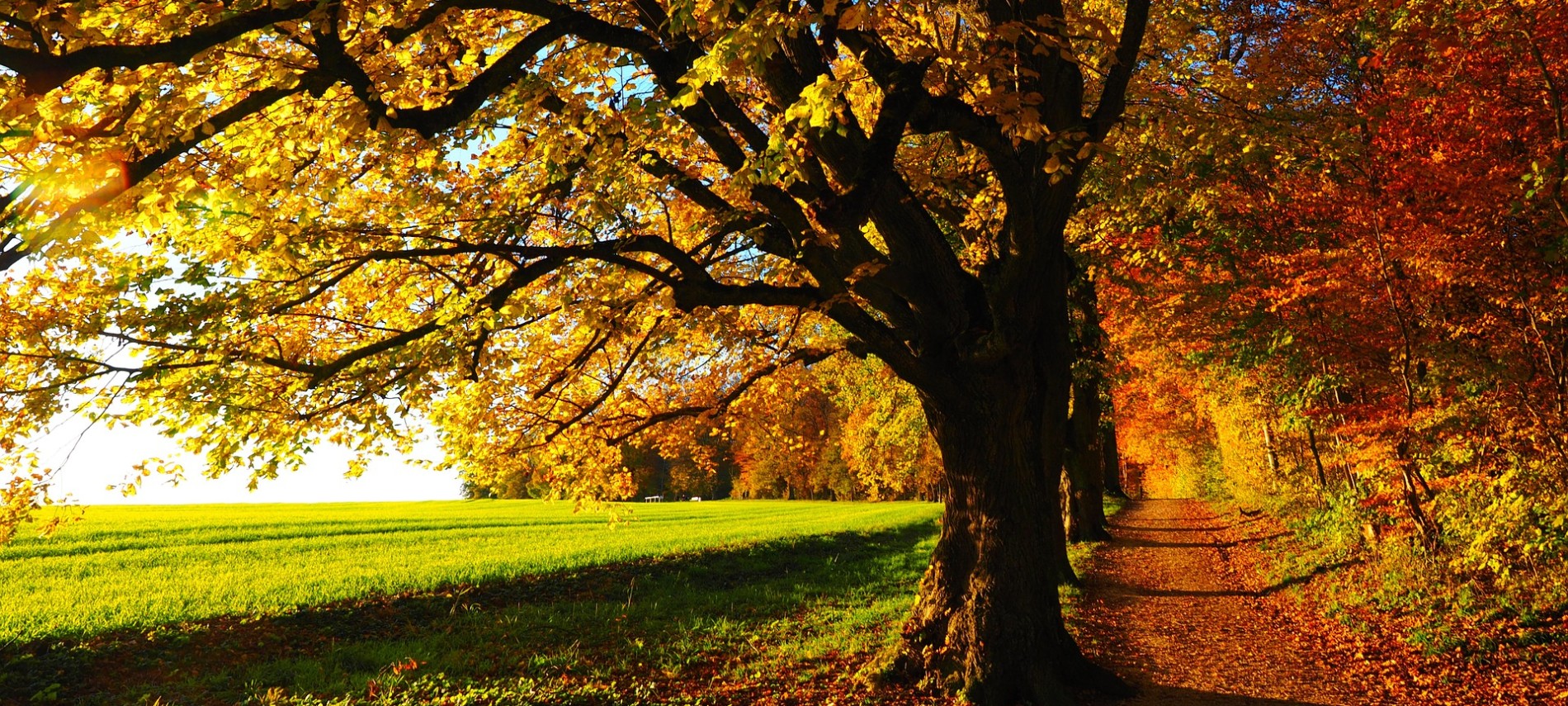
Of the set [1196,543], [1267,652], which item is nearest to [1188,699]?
[1267,652]

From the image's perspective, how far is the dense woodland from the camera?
529cm

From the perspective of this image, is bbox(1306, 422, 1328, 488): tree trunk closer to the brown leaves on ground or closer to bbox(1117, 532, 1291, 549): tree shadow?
bbox(1117, 532, 1291, 549): tree shadow

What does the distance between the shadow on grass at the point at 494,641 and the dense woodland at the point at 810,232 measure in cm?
240

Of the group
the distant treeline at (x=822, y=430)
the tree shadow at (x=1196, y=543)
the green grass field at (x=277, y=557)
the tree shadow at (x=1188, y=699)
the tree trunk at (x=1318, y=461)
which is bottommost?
the tree shadow at (x=1188, y=699)

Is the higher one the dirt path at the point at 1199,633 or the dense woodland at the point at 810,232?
the dense woodland at the point at 810,232

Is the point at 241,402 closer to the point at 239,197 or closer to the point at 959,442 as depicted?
the point at 239,197

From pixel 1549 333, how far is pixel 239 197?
13909 millimetres

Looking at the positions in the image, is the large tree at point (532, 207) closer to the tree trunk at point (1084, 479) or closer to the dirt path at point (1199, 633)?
the dirt path at point (1199, 633)

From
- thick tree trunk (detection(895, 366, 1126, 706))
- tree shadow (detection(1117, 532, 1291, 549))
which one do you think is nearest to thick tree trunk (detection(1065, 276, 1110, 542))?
tree shadow (detection(1117, 532, 1291, 549))

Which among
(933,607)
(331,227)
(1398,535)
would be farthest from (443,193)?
(1398,535)

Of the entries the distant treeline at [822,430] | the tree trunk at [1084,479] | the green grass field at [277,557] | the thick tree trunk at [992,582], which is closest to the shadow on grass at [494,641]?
the green grass field at [277,557]

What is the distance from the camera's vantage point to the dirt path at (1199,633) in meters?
8.27

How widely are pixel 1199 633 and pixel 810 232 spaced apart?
8.50 metres

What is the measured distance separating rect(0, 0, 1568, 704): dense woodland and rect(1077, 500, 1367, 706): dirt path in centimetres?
146
